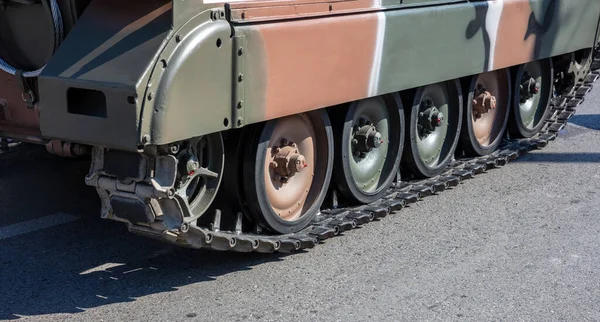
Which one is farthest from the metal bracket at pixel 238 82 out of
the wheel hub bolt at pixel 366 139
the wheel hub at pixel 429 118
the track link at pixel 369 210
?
the wheel hub at pixel 429 118

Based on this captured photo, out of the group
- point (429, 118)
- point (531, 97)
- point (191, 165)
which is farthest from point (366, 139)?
point (531, 97)

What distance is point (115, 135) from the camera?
4.46 meters

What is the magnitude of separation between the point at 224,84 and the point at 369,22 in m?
1.37

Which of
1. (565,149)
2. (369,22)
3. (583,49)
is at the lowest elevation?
(565,149)

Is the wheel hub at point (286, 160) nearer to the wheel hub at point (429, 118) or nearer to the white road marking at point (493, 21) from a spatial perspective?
the wheel hub at point (429, 118)

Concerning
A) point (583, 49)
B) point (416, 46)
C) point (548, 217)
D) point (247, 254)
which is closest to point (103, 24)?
point (247, 254)

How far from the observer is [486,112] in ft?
26.0

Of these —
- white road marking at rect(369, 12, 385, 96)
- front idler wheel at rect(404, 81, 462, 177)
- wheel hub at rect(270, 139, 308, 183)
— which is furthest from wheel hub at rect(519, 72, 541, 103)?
wheel hub at rect(270, 139, 308, 183)

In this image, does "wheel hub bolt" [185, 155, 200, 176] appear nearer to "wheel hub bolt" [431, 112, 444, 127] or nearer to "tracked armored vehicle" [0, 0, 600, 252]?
"tracked armored vehicle" [0, 0, 600, 252]

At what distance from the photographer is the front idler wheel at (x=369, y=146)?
20.1 feet

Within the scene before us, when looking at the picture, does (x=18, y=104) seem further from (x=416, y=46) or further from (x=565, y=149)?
(x=565, y=149)

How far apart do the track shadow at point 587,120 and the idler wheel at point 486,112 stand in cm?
187

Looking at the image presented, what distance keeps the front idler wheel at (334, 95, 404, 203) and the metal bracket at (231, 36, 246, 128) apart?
1308 millimetres

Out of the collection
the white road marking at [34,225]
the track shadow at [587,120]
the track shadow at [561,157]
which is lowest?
the track shadow at [587,120]
